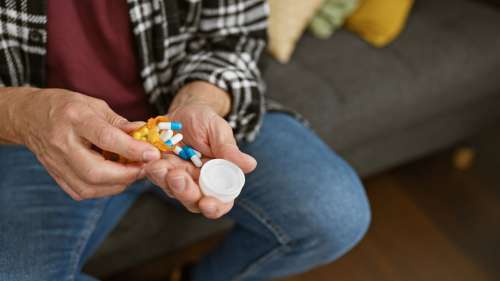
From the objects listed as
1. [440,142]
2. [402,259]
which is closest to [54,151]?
[402,259]

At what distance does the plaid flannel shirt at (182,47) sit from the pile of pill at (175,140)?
201 mm

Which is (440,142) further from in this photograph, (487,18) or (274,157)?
(274,157)

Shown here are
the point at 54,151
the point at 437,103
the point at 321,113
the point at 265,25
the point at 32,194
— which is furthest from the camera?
the point at 437,103

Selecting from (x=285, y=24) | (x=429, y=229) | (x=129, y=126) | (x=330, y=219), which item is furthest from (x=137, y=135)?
(x=429, y=229)

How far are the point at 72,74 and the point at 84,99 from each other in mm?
186

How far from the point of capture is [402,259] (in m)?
1.20

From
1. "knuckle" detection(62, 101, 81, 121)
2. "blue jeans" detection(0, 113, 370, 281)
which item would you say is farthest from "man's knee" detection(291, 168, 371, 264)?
"knuckle" detection(62, 101, 81, 121)

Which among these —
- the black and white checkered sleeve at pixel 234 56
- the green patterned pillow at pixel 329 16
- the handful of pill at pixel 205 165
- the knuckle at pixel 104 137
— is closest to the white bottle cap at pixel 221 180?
the handful of pill at pixel 205 165

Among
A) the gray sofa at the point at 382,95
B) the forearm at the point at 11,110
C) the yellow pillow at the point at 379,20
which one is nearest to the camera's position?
the forearm at the point at 11,110

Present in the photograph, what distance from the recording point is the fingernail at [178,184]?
500 millimetres

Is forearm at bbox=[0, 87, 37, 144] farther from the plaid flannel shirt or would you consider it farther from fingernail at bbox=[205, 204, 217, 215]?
fingernail at bbox=[205, 204, 217, 215]

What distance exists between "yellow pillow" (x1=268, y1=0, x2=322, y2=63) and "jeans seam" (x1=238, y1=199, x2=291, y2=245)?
0.48m

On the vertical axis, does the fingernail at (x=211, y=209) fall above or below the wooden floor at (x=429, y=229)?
above

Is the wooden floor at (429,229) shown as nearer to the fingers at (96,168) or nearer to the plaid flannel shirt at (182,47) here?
the plaid flannel shirt at (182,47)
